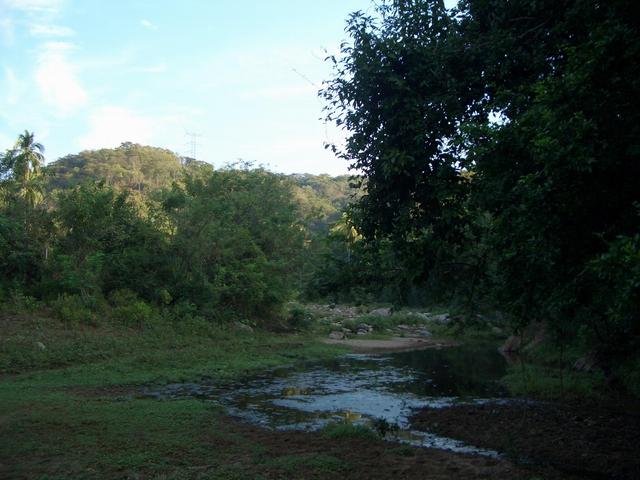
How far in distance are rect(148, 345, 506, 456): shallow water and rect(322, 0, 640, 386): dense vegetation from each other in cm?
348

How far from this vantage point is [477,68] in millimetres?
8211

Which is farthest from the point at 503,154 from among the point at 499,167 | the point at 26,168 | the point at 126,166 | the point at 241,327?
the point at 126,166

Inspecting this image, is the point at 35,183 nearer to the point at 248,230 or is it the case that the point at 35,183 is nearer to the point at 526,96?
the point at 248,230

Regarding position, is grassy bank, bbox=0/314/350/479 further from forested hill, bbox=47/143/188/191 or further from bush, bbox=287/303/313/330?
forested hill, bbox=47/143/188/191

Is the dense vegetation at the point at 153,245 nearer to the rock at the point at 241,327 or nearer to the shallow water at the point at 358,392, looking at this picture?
the rock at the point at 241,327

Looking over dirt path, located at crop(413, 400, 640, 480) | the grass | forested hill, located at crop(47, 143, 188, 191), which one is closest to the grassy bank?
dirt path, located at crop(413, 400, 640, 480)

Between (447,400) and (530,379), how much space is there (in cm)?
335

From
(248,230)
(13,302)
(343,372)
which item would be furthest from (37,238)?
(343,372)

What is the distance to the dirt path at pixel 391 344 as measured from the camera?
28391 mm

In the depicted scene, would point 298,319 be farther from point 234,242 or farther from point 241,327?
point 234,242

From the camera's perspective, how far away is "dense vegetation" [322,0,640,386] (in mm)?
5156

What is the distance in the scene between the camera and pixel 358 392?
49.8 feet

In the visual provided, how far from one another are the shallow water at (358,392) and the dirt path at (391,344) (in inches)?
199

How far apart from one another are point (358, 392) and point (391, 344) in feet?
52.2
